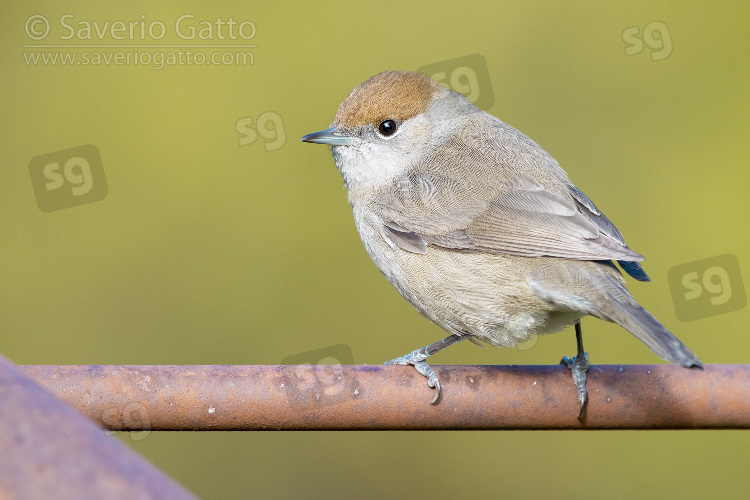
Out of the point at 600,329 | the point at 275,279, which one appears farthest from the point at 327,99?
the point at 600,329

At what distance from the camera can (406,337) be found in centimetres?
559

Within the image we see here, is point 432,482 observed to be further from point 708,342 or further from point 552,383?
point 552,383

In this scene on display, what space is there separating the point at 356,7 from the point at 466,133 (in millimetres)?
2182

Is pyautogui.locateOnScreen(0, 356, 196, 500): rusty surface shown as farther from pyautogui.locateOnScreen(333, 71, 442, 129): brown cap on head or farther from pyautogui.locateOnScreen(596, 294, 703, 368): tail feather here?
pyautogui.locateOnScreen(333, 71, 442, 129): brown cap on head

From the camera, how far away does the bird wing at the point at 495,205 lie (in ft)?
11.4

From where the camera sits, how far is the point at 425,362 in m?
3.38

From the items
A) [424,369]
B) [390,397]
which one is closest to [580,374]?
[424,369]
